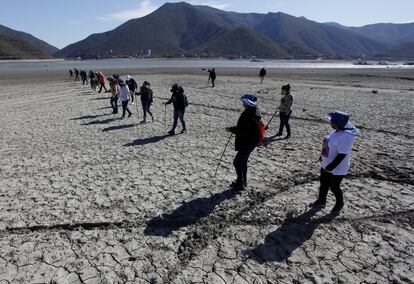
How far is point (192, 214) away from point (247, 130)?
2.04m

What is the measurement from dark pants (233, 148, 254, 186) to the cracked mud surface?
0.31 meters

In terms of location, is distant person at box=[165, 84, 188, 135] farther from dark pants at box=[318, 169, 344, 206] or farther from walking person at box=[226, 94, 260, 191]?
dark pants at box=[318, 169, 344, 206]

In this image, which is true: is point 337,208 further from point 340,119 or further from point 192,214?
point 192,214

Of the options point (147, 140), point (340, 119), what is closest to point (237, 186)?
A: point (340, 119)

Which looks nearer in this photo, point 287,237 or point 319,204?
point 287,237

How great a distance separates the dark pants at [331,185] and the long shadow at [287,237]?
29 cm

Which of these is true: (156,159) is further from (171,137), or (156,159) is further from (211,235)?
(211,235)

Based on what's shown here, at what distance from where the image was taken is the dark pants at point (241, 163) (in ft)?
25.2

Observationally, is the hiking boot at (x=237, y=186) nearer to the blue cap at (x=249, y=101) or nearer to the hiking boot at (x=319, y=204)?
the hiking boot at (x=319, y=204)

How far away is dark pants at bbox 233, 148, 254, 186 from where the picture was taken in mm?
7684

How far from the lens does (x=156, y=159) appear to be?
422 inches

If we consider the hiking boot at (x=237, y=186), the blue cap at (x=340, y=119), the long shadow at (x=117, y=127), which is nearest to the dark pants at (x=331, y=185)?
the blue cap at (x=340, y=119)

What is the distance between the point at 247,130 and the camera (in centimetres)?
745

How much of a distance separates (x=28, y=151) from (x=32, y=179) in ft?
9.74
